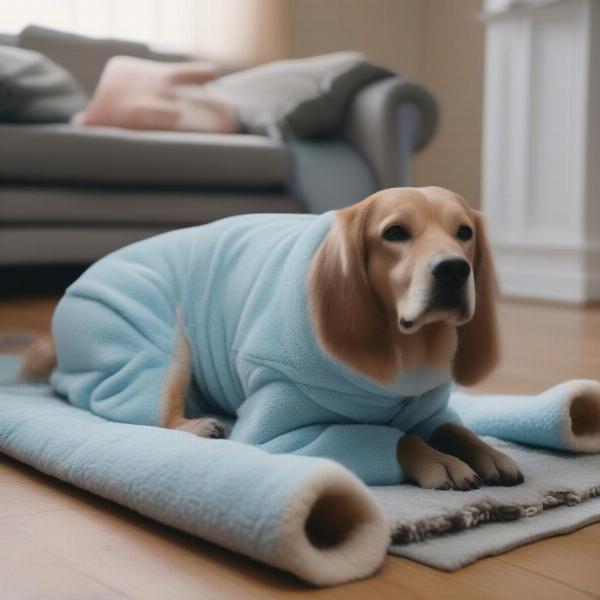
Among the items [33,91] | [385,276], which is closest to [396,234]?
[385,276]

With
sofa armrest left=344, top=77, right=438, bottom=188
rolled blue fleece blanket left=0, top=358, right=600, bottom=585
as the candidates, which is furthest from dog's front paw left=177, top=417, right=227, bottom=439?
sofa armrest left=344, top=77, right=438, bottom=188

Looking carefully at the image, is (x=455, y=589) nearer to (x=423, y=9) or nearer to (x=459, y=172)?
(x=459, y=172)

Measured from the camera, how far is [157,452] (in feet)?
3.59

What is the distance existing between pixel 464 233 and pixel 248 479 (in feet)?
1.54

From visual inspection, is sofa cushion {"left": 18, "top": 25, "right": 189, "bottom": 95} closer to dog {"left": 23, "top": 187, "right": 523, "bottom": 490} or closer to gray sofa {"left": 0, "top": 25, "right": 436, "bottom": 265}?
gray sofa {"left": 0, "top": 25, "right": 436, "bottom": 265}

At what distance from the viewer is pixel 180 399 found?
A: 1445 millimetres

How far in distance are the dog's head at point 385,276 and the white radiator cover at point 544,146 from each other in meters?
2.60

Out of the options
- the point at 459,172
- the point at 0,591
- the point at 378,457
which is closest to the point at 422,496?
the point at 378,457

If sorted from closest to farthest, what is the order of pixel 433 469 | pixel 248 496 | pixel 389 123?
pixel 248 496
pixel 433 469
pixel 389 123

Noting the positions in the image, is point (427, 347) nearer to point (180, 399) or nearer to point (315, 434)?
point (315, 434)

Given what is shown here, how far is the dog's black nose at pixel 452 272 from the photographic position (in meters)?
1.10

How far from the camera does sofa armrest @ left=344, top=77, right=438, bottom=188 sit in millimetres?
3641

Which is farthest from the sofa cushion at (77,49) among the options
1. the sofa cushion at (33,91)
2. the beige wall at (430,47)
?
the beige wall at (430,47)

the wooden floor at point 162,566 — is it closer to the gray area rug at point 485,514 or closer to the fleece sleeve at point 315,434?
the gray area rug at point 485,514
